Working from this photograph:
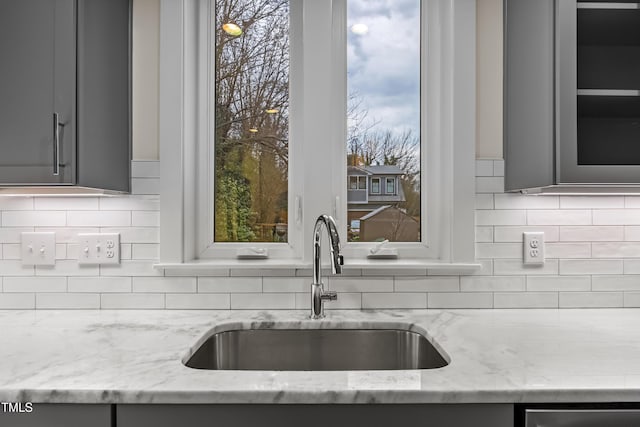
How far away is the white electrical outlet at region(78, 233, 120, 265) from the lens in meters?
1.62

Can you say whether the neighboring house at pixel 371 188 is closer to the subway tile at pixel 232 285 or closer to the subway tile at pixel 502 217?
the subway tile at pixel 502 217

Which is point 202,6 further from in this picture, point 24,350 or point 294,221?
point 24,350

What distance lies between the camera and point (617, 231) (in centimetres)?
164

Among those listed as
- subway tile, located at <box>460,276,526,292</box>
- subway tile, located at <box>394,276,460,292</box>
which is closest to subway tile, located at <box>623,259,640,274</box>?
subway tile, located at <box>460,276,526,292</box>

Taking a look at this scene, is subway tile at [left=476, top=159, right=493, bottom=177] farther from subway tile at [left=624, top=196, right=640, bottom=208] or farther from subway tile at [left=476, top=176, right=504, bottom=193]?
subway tile at [left=624, top=196, right=640, bottom=208]

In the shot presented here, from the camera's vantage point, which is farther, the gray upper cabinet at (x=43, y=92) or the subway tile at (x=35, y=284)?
the subway tile at (x=35, y=284)

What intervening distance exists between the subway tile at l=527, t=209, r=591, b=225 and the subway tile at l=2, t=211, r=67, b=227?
170 cm

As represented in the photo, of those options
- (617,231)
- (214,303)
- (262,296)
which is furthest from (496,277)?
(214,303)

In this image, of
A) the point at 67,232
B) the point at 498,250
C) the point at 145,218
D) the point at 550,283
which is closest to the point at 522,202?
the point at 498,250

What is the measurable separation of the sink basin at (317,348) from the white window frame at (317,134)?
268 millimetres

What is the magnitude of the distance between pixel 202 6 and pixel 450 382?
5.15 ft

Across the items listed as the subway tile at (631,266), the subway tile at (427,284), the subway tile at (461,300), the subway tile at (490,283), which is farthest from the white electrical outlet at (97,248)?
the subway tile at (631,266)

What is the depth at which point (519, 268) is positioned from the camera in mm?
1641

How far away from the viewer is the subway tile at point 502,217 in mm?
1633
